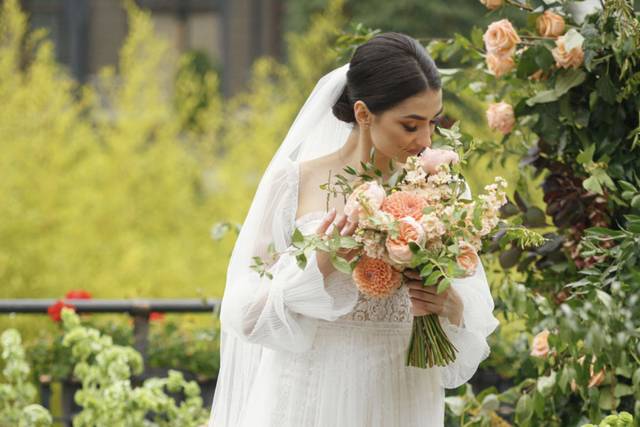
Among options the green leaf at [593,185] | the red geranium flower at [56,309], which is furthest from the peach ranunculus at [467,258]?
the red geranium flower at [56,309]

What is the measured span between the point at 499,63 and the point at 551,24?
0.63 ft

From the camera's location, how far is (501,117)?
3689 millimetres

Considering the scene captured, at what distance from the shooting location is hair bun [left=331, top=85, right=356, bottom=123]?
120 inches

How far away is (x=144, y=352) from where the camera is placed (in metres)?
4.94

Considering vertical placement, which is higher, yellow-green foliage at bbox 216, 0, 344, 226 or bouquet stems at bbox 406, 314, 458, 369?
yellow-green foliage at bbox 216, 0, 344, 226

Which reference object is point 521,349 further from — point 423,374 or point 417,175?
point 417,175

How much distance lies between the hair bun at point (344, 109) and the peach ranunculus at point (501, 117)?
788 mm

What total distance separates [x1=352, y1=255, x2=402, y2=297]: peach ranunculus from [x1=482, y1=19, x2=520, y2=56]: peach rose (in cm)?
112

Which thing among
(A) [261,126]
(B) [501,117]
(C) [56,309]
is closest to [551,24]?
(B) [501,117]

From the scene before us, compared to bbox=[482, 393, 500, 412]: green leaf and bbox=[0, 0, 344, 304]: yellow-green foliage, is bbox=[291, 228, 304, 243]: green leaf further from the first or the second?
bbox=[0, 0, 344, 304]: yellow-green foliage

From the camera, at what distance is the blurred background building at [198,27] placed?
2344cm

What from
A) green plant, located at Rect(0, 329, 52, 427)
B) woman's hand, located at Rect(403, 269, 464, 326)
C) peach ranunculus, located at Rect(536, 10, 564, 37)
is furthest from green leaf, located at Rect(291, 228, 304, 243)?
green plant, located at Rect(0, 329, 52, 427)

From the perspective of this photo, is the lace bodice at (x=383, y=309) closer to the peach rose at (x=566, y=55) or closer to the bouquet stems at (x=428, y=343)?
the bouquet stems at (x=428, y=343)

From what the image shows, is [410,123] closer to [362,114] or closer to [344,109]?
[362,114]
